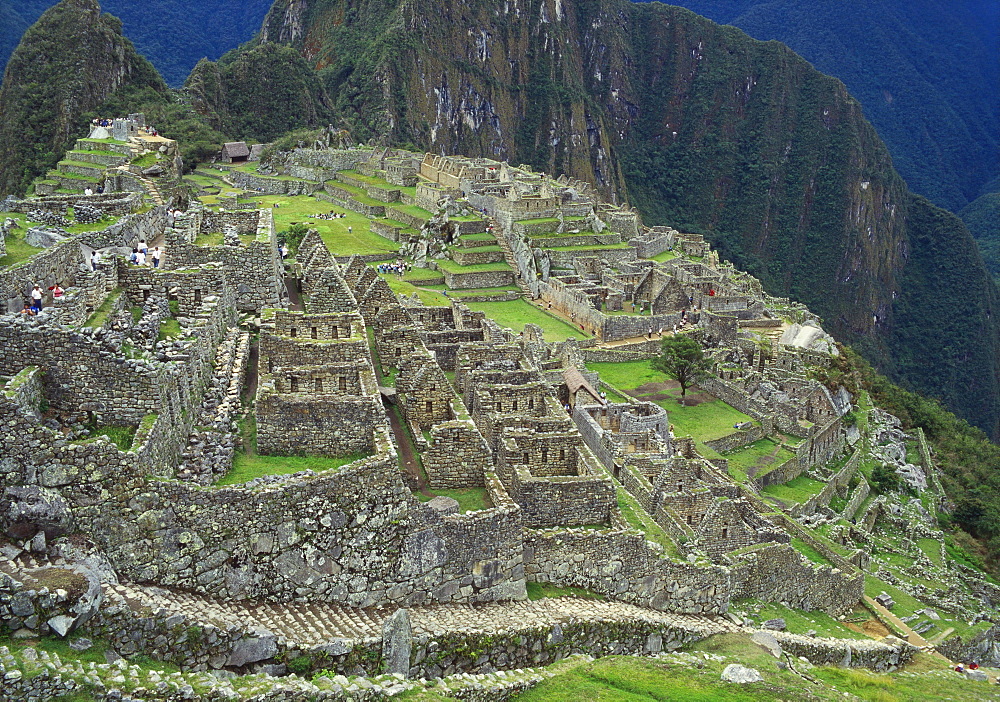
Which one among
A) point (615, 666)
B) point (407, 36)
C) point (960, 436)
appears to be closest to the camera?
point (615, 666)

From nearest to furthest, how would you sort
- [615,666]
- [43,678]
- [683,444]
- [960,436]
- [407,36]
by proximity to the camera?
1. [43,678]
2. [615,666]
3. [683,444]
4. [960,436]
5. [407,36]

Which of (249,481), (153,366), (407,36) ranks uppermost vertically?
(407,36)

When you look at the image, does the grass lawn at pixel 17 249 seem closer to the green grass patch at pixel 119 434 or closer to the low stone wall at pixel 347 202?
the green grass patch at pixel 119 434

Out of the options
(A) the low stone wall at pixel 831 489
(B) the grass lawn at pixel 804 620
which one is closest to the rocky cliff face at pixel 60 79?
(A) the low stone wall at pixel 831 489

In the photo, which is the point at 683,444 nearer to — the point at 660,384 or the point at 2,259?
the point at 660,384

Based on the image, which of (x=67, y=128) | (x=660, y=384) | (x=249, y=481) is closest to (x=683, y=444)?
(x=660, y=384)

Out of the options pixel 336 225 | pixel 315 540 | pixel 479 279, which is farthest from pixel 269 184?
pixel 315 540
